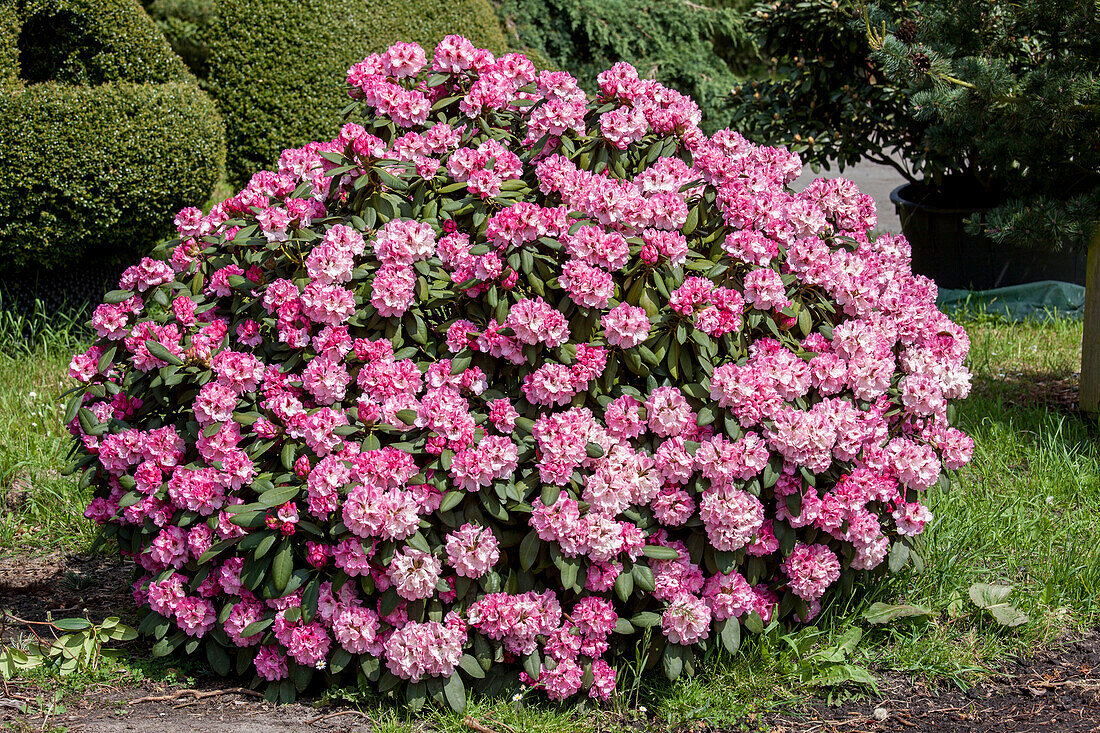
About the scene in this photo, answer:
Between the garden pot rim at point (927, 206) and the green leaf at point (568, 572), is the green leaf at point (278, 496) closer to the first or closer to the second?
the green leaf at point (568, 572)

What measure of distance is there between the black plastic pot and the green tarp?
0.37 ft

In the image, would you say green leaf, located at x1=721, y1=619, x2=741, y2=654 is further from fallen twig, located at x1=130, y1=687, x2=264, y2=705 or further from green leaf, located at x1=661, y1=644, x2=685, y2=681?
fallen twig, located at x1=130, y1=687, x2=264, y2=705

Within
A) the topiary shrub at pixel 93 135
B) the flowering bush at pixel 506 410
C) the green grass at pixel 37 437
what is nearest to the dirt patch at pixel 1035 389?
the flowering bush at pixel 506 410

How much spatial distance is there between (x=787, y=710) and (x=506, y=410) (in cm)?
110

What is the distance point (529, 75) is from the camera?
2998 mm

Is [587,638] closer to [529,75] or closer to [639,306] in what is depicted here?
[639,306]

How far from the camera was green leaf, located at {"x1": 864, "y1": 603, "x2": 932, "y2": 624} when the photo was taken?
2.90 metres

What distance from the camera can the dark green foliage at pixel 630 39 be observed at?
8.38 meters

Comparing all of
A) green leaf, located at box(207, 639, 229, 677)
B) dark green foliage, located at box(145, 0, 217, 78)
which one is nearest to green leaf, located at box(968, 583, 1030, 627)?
green leaf, located at box(207, 639, 229, 677)

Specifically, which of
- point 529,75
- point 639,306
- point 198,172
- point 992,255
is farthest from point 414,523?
point 992,255

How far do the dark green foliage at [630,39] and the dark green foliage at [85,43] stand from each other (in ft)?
11.9

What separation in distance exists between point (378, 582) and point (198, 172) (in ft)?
11.6

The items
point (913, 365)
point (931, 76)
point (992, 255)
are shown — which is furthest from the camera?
point (992, 255)

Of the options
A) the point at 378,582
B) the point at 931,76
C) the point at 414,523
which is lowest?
the point at 378,582
